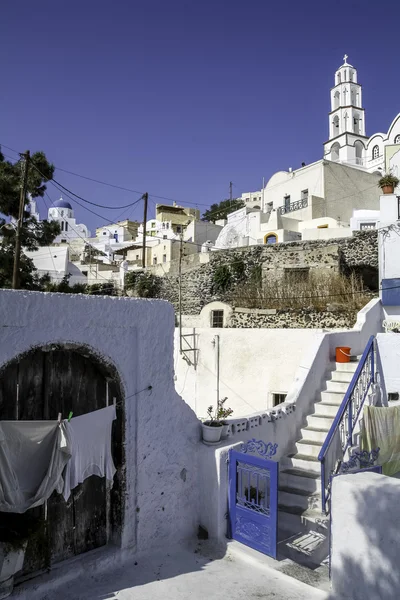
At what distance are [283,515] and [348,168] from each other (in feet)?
93.6

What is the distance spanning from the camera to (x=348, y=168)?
30.1 meters

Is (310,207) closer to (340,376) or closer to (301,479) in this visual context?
(340,376)

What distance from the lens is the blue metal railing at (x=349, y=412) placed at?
6203mm

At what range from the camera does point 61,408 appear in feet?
15.6

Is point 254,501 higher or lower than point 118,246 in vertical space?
lower

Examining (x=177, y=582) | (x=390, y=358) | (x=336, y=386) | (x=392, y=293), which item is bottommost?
(x=177, y=582)

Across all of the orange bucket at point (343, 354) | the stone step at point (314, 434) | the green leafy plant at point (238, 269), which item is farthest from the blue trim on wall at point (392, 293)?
the green leafy plant at point (238, 269)

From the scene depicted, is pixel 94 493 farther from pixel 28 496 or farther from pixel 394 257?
pixel 394 257

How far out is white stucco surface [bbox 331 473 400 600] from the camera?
390cm

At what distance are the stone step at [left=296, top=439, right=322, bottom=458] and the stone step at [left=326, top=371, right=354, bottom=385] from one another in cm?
185

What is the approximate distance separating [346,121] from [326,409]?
46528 millimetres

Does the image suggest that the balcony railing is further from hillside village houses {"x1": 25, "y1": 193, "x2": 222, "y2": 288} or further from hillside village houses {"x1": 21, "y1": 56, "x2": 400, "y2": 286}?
hillside village houses {"x1": 25, "y1": 193, "x2": 222, "y2": 288}

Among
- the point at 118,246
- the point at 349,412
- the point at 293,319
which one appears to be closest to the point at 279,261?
the point at 293,319

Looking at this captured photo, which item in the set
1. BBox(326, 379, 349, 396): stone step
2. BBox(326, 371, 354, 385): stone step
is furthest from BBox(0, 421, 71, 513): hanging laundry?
BBox(326, 371, 354, 385): stone step
